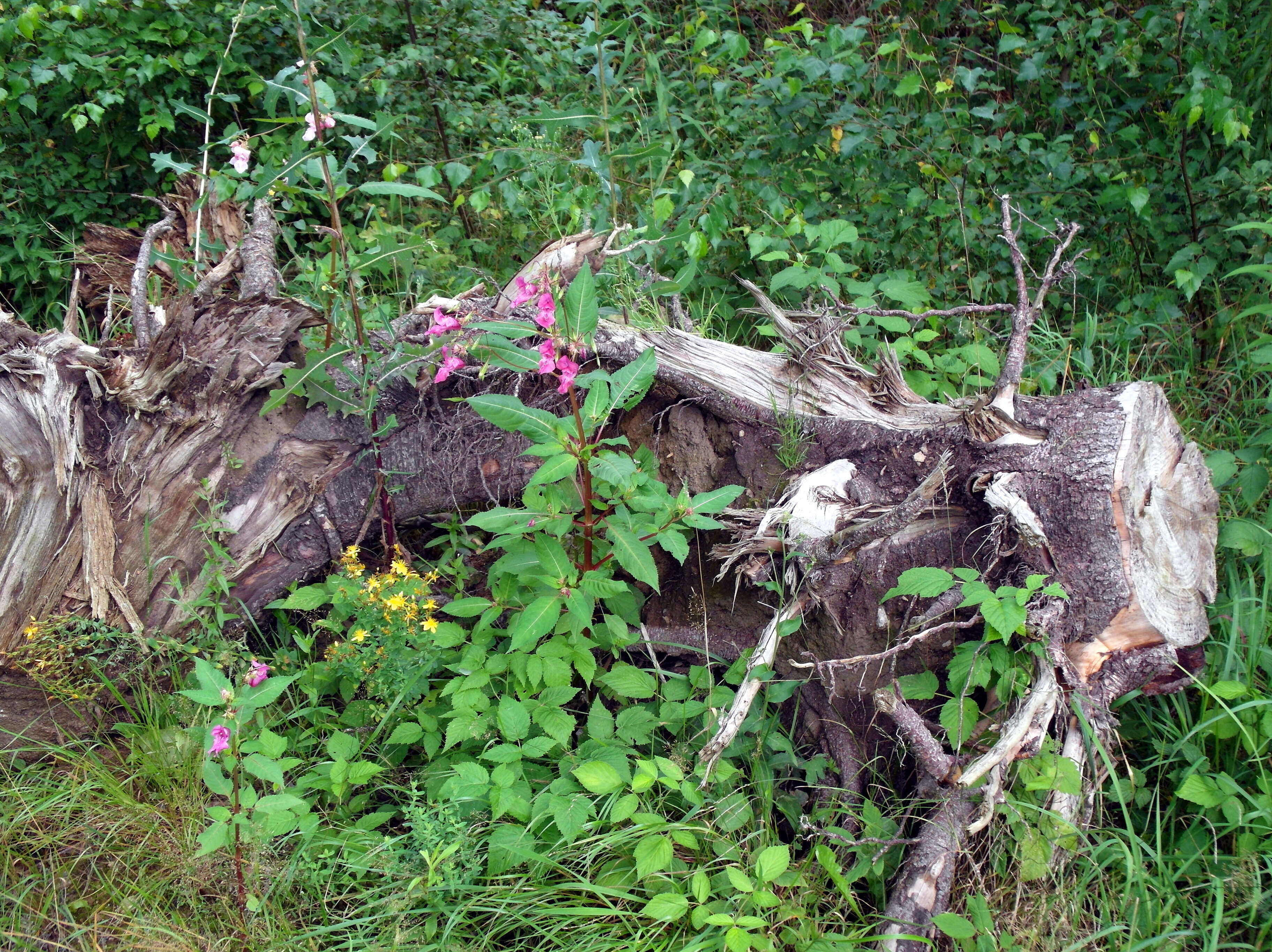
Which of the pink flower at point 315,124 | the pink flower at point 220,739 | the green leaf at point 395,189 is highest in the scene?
the pink flower at point 315,124

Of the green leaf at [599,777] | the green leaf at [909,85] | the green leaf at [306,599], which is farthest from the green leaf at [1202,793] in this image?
the green leaf at [909,85]

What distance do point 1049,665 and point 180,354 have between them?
244 centimetres

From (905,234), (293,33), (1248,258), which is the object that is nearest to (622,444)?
(905,234)

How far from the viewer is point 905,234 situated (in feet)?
11.9

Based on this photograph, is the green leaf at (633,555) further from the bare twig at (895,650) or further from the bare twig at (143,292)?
the bare twig at (143,292)

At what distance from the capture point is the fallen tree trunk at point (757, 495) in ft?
6.70

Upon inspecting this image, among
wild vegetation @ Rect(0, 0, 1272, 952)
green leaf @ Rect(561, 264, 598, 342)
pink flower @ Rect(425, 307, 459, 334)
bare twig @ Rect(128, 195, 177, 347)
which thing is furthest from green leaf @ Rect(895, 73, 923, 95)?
bare twig @ Rect(128, 195, 177, 347)

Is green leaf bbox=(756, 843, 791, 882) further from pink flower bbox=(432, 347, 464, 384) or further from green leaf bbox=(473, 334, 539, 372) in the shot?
pink flower bbox=(432, 347, 464, 384)

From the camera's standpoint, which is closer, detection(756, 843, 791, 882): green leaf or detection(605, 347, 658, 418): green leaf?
detection(756, 843, 791, 882): green leaf

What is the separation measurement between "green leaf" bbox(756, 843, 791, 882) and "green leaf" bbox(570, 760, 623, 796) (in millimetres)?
353

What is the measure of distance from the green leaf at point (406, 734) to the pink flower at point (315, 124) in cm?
151

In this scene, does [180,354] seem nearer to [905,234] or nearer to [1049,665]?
[1049,665]

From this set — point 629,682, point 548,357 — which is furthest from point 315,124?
point 629,682

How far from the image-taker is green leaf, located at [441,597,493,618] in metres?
2.15
